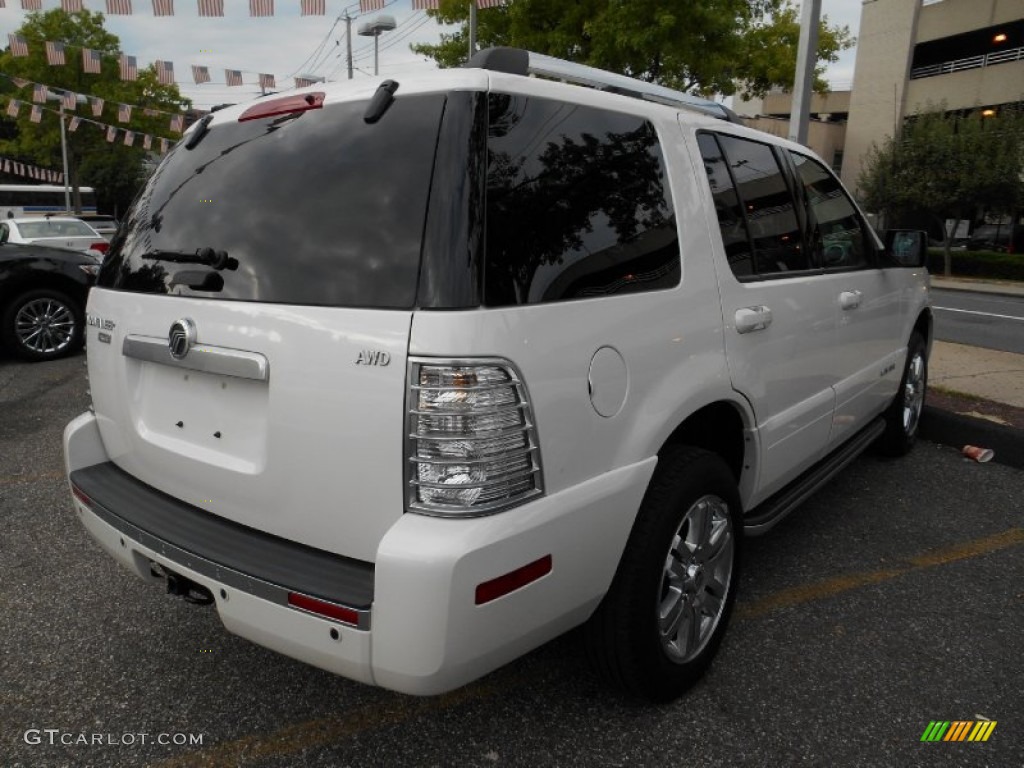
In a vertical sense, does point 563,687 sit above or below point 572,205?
below

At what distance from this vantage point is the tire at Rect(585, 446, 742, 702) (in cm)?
213

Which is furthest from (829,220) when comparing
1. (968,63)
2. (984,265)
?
(968,63)

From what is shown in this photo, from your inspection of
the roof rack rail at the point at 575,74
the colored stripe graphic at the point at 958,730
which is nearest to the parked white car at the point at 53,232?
the roof rack rail at the point at 575,74

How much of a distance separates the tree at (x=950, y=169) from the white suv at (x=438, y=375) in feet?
82.4

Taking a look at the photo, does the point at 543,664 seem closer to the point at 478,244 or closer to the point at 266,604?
the point at 266,604

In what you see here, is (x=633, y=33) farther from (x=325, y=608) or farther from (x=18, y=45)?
(x=325, y=608)

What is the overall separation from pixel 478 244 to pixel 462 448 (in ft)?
1.57

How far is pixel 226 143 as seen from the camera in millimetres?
2338

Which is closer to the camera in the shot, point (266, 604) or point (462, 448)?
point (462, 448)

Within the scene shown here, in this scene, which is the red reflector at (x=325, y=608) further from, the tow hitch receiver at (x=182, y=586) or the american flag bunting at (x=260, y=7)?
the american flag bunting at (x=260, y=7)

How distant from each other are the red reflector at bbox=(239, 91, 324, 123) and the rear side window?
4.33 ft

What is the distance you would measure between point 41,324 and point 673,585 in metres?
7.92

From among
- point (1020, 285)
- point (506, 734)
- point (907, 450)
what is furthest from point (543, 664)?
point (1020, 285)

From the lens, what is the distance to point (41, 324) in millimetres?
7910
